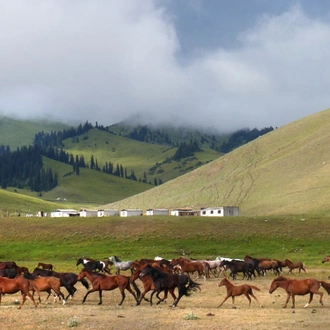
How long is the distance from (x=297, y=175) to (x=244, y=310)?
4778 inches

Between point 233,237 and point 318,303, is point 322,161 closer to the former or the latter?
point 233,237

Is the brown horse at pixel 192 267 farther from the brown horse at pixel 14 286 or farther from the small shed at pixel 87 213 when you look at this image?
the small shed at pixel 87 213

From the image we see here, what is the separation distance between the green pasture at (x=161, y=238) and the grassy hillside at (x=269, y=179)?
120 feet

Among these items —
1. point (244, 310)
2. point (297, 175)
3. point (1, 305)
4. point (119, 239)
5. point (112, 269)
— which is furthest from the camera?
point (297, 175)

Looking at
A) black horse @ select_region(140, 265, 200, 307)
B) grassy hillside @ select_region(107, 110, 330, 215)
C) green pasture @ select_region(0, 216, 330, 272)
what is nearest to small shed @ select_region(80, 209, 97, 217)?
green pasture @ select_region(0, 216, 330, 272)

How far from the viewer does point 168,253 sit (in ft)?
201

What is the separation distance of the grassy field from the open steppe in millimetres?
36

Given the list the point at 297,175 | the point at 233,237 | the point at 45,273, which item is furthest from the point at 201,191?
the point at 45,273

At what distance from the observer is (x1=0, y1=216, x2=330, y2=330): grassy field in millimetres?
21594

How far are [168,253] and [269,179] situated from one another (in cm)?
8971

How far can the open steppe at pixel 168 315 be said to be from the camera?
812 inches

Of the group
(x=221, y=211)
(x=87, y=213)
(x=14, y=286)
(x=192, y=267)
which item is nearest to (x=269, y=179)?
(x=221, y=211)

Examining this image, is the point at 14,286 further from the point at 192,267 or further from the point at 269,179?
the point at 269,179

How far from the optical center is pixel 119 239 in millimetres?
67375
